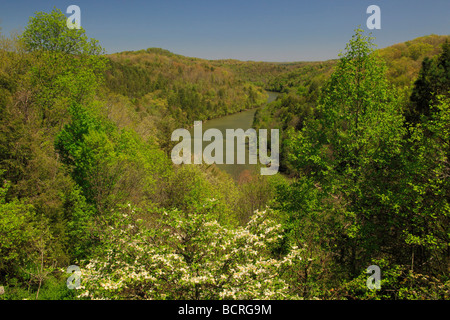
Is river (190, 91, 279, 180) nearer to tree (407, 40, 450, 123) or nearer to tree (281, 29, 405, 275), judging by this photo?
tree (407, 40, 450, 123)

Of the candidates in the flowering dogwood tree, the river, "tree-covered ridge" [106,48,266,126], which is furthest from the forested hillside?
"tree-covered ridge" [106,48,266,126]

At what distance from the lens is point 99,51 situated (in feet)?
72.4

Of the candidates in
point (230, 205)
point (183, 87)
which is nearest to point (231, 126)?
point (183, 87)

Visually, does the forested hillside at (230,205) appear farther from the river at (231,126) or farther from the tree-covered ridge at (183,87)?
the tree-covered ridge at (183,87)

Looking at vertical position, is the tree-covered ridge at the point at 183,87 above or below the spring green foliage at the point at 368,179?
above

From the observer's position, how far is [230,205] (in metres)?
23.1

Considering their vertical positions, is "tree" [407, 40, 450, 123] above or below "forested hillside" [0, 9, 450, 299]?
above

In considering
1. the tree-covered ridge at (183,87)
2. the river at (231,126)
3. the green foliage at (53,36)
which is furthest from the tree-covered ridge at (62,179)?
the tree-covered ridge at (183,87)

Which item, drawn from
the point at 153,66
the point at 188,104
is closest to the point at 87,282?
the point at 188,104

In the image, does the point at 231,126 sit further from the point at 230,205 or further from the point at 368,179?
the point at 368,179

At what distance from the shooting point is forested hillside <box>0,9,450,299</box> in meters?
6.88

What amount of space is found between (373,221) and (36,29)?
24.0m

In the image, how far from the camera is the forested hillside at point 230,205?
22.6 ft
